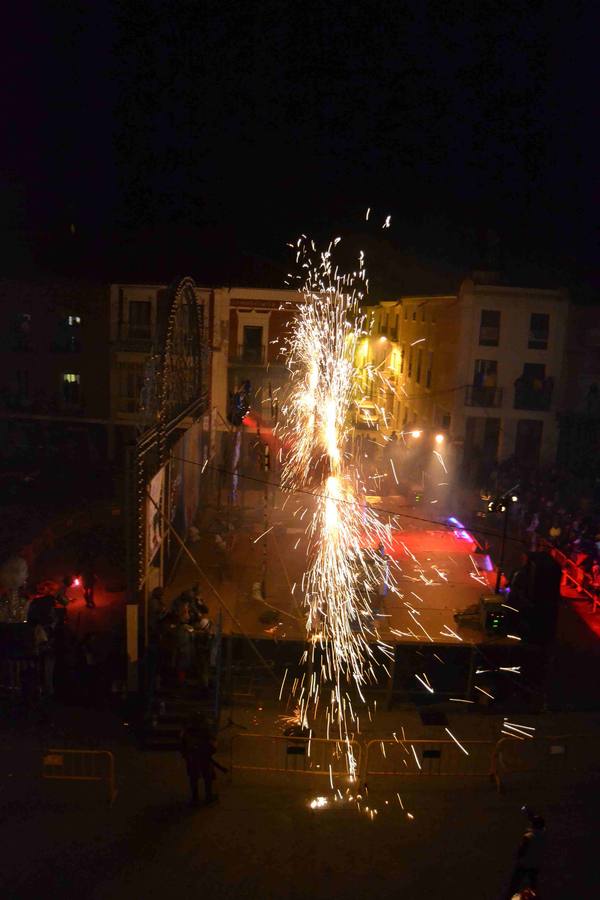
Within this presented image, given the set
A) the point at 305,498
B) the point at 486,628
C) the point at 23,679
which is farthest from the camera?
the point at 305,498

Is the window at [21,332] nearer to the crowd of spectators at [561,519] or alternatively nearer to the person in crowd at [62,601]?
the person in crowd at [62,601]

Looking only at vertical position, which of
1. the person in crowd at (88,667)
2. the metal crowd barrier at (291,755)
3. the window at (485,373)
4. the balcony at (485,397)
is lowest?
the metal crowd barrier at (291,755)

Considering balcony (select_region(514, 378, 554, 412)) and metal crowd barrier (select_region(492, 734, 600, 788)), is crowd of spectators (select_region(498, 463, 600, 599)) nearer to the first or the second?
balcony (select_region(514, 378, 554, 412))

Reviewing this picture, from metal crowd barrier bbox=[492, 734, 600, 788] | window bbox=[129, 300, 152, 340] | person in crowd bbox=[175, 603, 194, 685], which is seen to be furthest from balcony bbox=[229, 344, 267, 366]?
metal crowd barrier bbox=[492, 734, 600, 788]

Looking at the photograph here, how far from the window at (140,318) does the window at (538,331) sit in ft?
47.5

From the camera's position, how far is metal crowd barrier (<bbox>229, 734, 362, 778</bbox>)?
8797mm

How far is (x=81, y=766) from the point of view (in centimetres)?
841

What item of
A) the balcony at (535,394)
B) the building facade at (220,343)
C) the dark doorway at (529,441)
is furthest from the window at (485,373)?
the building facade at (220,343)

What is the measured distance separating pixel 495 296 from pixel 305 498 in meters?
10.8

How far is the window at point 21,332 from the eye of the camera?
1070 inches

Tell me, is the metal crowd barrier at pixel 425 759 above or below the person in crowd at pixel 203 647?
below

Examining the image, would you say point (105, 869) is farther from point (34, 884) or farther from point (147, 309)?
point (147, 309)

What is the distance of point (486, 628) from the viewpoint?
11.9 meters

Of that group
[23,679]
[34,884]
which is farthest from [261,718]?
[34,884]
